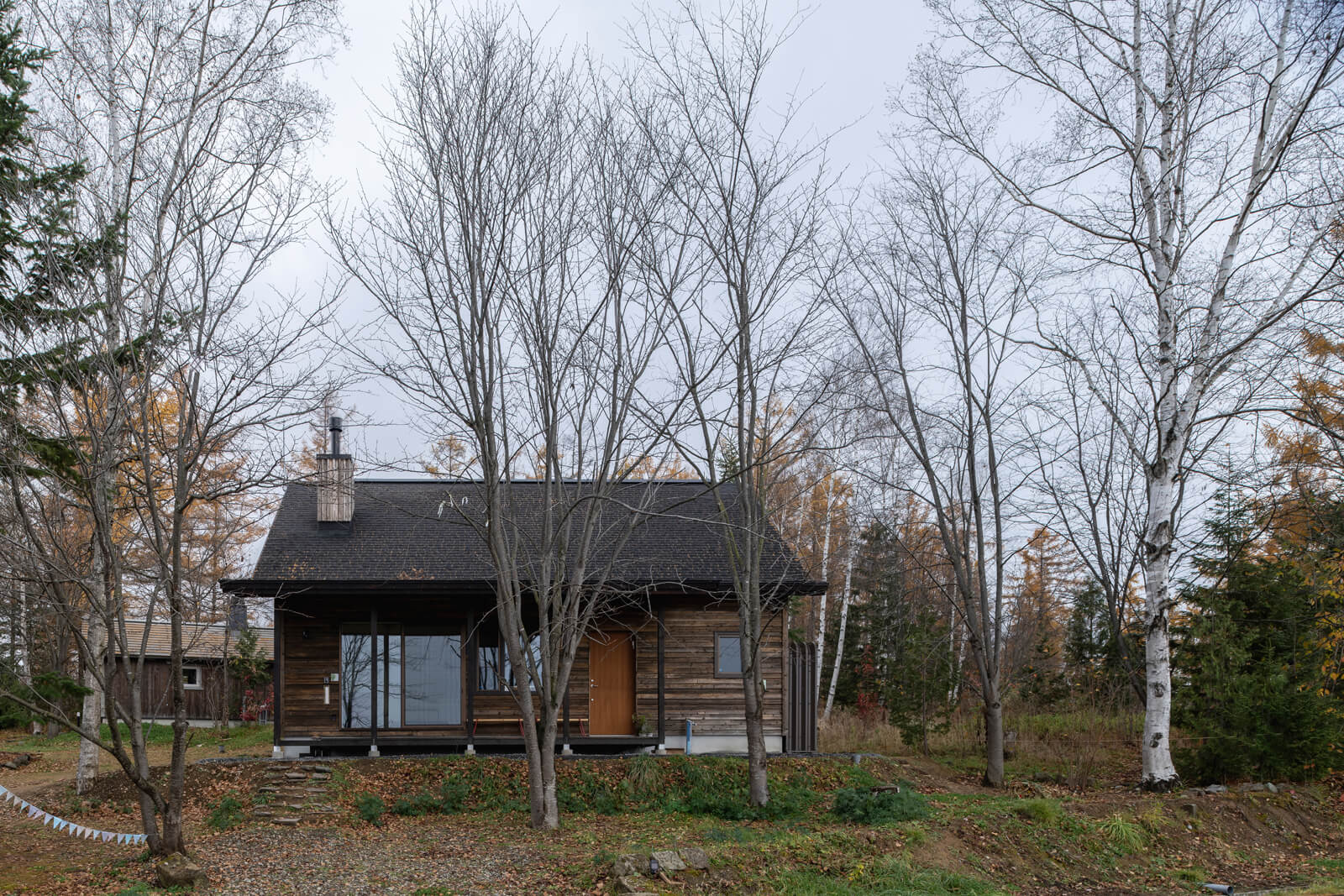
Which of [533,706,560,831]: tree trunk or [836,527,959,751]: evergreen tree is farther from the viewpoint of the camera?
[836,527,959,751]: evergreen tree

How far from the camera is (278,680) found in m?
15.4

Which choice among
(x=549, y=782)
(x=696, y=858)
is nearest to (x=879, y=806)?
(x=696, y=858)

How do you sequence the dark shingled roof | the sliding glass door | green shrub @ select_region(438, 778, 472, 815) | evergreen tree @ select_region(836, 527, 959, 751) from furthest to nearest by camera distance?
evergreen tree @ select_region(836, 527, 959, 751), the sliding glass door, the dark shingled roof, green shrub @ select_region(438, 778, 472, 815)

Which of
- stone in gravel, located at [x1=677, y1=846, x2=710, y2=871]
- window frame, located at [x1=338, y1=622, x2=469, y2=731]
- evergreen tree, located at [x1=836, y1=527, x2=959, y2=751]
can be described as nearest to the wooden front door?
window frame, located at [x1=338, y1=622, x2=469, y2=731]

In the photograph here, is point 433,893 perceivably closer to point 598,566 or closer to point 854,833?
point 854,833

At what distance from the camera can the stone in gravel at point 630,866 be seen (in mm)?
9039

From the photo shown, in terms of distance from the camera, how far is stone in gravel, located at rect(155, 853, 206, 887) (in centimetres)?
860

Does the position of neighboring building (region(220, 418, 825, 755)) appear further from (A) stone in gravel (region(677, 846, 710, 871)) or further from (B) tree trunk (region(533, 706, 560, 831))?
(A) stone in gravel (region(677, 846, 710, 871))

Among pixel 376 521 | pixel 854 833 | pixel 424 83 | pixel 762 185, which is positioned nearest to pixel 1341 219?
pixel 762 185

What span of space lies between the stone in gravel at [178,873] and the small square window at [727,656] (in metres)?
9.39

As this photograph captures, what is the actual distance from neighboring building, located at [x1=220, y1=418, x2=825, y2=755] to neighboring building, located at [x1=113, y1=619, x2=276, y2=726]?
9.59 metres

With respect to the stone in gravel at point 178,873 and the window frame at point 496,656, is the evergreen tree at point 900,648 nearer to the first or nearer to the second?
the window frame at point 496,656

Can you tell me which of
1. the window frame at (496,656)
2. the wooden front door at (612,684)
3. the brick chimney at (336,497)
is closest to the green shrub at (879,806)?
the wooden front door at (612,684)

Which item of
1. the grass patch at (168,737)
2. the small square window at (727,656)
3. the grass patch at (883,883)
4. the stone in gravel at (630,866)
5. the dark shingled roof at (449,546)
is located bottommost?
the grass patch at (168,737)
